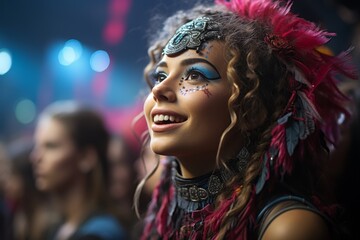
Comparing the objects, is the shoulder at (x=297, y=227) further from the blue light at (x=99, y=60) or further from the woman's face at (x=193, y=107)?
the blue light at (x=99, y=60)

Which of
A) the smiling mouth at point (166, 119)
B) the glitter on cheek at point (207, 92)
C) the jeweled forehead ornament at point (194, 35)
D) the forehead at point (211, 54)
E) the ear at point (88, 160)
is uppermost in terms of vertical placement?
the jeweled forehead ornament at point (194, 35)

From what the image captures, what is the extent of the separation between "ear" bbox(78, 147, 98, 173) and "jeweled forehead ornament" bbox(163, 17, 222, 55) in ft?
4.00

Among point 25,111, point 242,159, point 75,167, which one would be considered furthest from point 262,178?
point 25,111

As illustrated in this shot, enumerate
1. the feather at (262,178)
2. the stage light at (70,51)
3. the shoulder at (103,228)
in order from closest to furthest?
the feather at (262,178), the shoulder at (103,228), the stage light at (70,51)

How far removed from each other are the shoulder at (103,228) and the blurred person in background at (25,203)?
1.93 feet

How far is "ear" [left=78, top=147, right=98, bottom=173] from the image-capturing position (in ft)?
8.16

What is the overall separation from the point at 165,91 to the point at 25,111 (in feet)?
16.3

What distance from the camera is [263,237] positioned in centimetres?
122

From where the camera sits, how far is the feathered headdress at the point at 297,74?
1.31 metres

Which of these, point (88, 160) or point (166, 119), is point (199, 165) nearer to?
point (166, 119)

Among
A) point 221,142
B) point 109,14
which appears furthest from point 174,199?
point 109,14

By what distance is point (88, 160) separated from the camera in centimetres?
251

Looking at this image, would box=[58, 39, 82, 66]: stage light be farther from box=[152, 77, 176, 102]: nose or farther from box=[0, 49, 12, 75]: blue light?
box=[152, 77, 176, 102]: nose

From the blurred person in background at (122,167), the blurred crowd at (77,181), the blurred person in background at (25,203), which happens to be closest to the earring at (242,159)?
the blurred crowd at (77,181)
